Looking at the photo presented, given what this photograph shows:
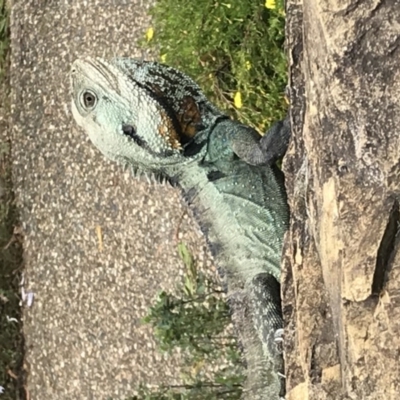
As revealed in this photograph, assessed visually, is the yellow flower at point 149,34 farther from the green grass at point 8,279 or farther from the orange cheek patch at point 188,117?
→ the orange cheek patch at point 188,117

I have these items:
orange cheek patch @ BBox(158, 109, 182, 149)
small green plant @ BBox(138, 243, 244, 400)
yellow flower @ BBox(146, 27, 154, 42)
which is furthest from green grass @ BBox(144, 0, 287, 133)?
orange cheek patch @ BBox(158, 109, 182, 149)

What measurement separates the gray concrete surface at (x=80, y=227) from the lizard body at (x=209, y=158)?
115 cm

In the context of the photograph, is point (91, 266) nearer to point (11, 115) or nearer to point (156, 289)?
point (156, 289)

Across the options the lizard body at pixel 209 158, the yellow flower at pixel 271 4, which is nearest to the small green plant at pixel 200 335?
the lizard body at pixel 209 158

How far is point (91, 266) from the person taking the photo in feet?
13.8

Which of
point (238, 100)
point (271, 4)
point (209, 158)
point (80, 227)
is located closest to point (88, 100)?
point (209, 158)

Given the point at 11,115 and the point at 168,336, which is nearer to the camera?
the point at 168,336

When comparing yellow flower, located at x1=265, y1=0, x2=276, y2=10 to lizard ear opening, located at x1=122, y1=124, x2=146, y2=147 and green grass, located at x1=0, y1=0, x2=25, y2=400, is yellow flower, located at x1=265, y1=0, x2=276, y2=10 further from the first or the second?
green grass, located at x1=0, y1=0, x2=25, y2=400

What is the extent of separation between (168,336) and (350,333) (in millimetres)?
1783

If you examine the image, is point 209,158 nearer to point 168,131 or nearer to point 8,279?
point 168,131

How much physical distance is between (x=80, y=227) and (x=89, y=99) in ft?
6.85

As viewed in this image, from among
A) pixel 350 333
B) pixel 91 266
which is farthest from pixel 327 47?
pixel 91 266

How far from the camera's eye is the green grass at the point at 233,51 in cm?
316

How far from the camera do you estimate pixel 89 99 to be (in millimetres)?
2271
